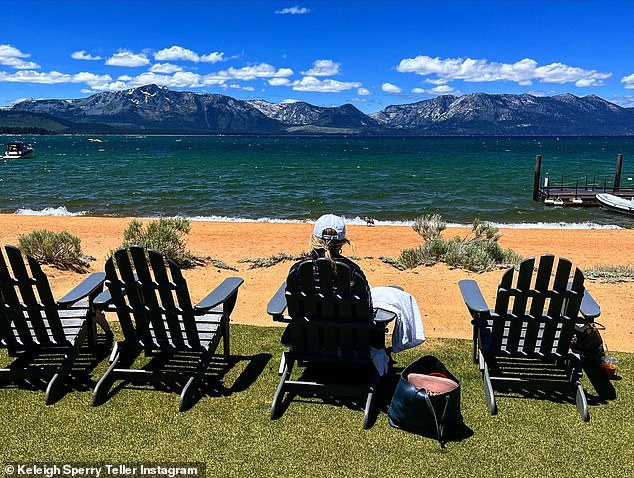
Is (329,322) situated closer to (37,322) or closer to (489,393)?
(489,393)

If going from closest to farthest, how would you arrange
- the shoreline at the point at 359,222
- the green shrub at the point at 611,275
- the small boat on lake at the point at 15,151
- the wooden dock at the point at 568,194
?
the green shrub at the point at 611,275
the shoreline at the point at 359,222
the wooden dock at the point at 568,194
the small boat on lake at the point at 15,151

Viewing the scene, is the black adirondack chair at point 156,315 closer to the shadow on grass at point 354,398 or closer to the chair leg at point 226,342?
the chair leg at point 226,342

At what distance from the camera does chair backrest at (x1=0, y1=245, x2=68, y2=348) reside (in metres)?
4.09

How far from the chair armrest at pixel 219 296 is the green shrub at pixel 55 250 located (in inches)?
192

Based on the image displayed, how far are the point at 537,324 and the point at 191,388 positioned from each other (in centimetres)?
267

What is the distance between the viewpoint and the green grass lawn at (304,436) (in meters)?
3.43

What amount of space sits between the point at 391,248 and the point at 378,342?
796cm

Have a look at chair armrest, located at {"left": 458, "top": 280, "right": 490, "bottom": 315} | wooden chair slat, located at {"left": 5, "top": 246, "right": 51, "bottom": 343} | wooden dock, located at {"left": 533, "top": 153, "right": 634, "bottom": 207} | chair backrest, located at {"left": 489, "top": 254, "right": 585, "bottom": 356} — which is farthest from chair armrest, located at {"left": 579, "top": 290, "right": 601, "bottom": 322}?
wooden dock, located at {"left": 533, "top": 153, "right": 634, "bottom": 207}

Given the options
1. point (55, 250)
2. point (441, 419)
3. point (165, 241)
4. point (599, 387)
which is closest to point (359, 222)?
point (165, 241)

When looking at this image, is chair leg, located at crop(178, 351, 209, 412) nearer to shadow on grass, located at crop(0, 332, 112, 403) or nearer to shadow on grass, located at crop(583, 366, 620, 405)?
shadow on grass, located at crop(0, 332, 112, 403)

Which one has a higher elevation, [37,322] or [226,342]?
[37,322]

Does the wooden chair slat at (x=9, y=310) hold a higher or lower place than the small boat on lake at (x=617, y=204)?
Answer: higher

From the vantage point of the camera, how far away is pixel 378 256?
10.5 metres

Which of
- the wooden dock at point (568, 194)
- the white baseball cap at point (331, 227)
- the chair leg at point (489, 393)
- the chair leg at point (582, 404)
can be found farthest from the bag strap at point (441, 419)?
the wooden dock at point (568, 194)
